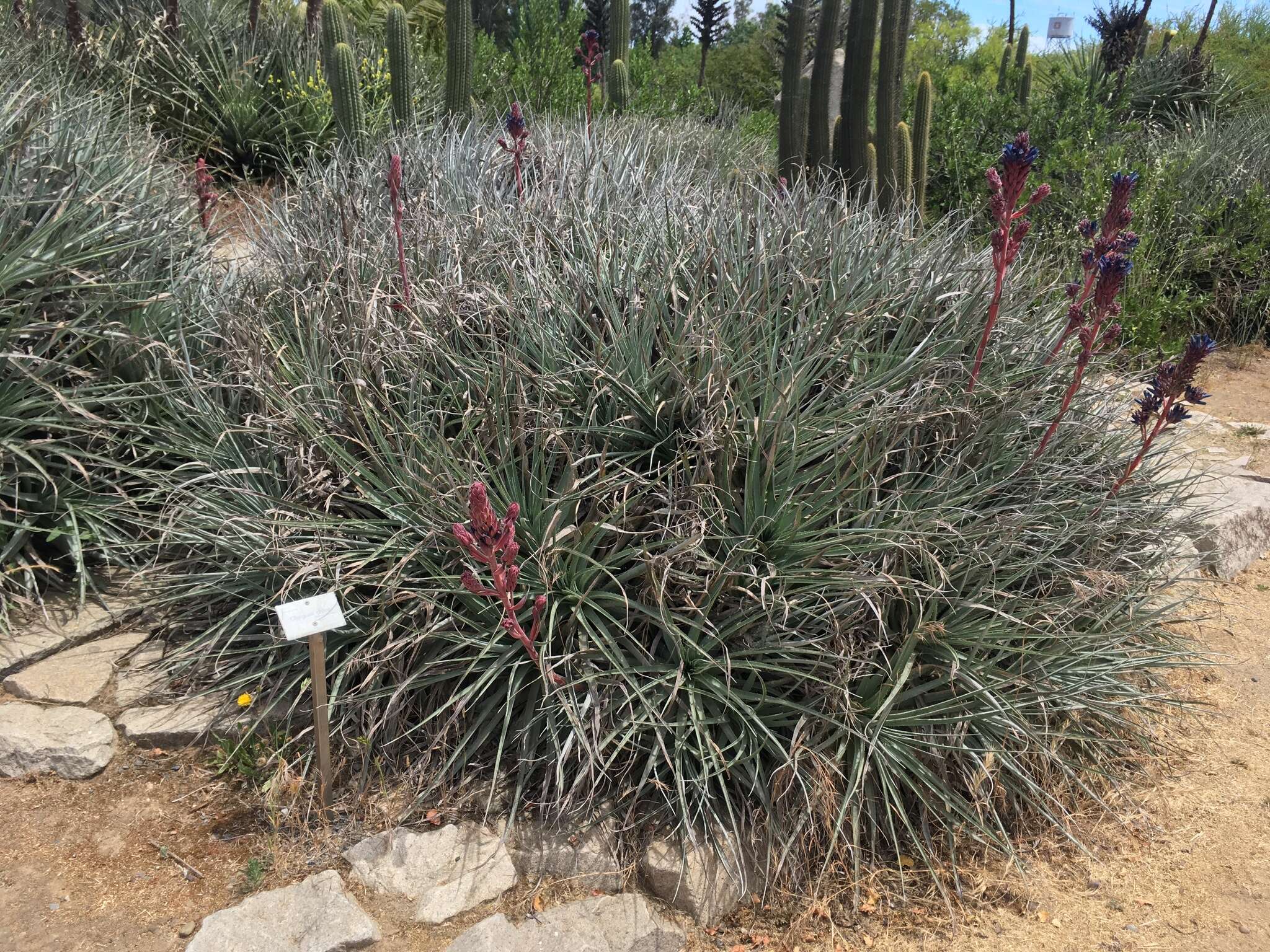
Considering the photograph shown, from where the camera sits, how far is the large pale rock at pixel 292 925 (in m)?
2.40

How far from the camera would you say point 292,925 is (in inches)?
96.4

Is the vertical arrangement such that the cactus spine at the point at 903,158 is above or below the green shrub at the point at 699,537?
above

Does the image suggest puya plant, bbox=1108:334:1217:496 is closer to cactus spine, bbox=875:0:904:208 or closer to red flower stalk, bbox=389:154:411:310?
red flower stalk, bbox=389:154:411:310

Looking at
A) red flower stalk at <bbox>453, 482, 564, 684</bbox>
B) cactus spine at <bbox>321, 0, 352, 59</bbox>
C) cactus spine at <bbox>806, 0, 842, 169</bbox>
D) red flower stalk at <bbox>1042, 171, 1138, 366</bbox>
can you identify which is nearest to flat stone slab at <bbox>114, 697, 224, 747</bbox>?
red flower stalk at <bbox>453, 482, 564, 684</bbox>

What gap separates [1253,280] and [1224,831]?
6.43 metres

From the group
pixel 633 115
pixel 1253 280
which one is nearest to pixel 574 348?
pixel 633 115

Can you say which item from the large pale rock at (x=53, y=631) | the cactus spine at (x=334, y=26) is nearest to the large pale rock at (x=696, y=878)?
the large pale rock at (x=53, y=631)

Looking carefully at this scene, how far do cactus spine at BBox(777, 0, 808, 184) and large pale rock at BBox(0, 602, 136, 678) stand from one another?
551 centimetres

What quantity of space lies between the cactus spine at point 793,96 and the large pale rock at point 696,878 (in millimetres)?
5663

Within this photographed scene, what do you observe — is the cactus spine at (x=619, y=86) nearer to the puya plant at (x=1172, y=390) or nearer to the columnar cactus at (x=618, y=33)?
the columnar cactus at (x=618, y=33)

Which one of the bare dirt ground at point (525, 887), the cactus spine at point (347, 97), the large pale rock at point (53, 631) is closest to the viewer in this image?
the bare dirt ground at point (525, 887)

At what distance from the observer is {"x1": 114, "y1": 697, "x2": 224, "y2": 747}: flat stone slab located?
3.05 m

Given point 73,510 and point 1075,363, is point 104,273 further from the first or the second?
point 1075,363

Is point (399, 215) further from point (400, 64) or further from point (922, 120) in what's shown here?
point (922, 120)
